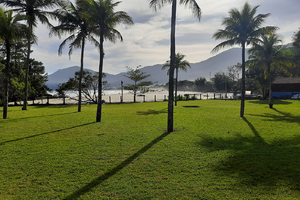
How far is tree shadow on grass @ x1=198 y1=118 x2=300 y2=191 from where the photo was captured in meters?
4.23

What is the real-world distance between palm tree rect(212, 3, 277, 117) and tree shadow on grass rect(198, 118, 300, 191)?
27.8 ft

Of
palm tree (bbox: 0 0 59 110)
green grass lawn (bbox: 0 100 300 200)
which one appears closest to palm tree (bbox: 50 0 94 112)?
palm tree (bbox: 0 0 59 110)

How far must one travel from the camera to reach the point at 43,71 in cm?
4316

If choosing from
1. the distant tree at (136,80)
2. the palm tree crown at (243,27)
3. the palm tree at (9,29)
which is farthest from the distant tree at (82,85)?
the palm tree crown at (243,27)

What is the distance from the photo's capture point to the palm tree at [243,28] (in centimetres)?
1534

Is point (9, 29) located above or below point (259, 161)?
above

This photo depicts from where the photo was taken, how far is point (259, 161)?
17.6 feet

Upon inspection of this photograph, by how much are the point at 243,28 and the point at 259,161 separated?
1346cm

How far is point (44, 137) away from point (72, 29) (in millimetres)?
12923

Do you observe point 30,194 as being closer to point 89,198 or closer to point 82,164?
point 89,198

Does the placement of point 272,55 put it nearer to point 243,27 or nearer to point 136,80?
point 243,27

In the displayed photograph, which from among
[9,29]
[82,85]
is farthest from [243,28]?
[82,85]

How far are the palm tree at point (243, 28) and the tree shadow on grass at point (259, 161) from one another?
848 cm

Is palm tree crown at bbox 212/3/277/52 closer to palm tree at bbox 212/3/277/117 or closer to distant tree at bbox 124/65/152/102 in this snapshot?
palm tree at bbox 212/3/277/117
